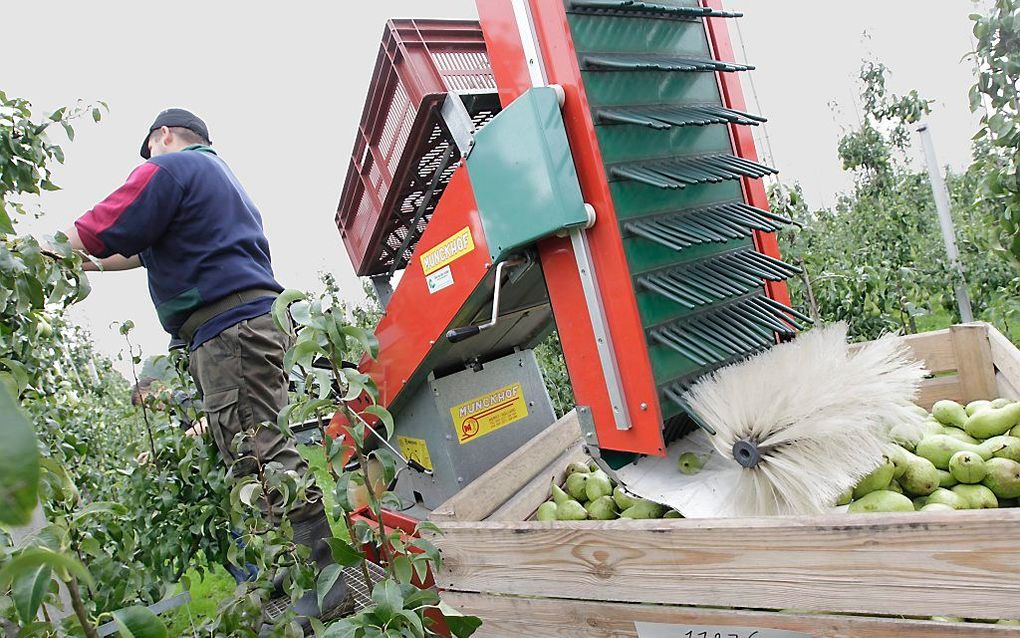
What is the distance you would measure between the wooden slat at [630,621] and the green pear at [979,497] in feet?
1.44

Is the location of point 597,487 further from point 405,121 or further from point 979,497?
point 405,121

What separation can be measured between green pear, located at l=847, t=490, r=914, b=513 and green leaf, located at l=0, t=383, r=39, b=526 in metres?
1.69

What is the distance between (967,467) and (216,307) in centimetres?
250

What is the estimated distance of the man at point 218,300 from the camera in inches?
98.2

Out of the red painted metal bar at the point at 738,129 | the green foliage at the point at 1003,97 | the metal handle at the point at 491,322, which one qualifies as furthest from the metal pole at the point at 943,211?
the metal handle at the point at 491,322

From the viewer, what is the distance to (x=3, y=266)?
3.80 feet

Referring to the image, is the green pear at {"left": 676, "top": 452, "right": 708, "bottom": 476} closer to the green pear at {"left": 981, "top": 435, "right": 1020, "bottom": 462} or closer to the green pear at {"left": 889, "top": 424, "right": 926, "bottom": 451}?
the green pear at {"left": 889, "top": 424, "right": 926, "bottom": 451}

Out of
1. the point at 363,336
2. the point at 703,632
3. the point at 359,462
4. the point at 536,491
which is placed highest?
the point at 363,336

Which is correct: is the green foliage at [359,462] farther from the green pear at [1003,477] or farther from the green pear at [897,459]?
the green pear at [1003,477]

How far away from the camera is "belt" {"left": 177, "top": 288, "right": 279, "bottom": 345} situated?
2596 millimetres

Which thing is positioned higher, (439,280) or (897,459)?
(439,280)

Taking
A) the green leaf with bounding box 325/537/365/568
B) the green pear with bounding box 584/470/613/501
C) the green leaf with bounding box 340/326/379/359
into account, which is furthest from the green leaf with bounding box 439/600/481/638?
the green pear with bounding box 584/470/613/501

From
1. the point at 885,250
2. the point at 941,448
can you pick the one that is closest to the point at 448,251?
the point at 941,448

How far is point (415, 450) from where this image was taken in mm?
2834
